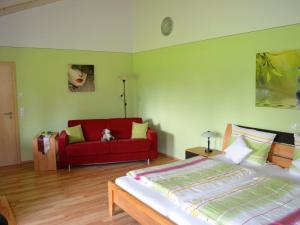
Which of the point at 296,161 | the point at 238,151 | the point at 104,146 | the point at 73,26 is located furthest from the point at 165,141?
the point at 73,26

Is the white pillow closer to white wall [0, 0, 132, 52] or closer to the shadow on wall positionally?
the shadow on wall

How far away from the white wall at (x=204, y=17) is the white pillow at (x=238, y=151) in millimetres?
1583

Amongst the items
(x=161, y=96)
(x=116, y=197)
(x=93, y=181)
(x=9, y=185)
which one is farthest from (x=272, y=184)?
(x=9, y=185)

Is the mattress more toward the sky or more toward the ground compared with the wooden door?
more toward the ground

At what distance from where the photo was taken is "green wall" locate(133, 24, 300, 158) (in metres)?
3.70

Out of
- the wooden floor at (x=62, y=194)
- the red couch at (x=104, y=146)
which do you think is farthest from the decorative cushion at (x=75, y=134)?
the wooden floor at (x=62, y=194)

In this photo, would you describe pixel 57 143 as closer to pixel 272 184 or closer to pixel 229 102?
pixel 229 102

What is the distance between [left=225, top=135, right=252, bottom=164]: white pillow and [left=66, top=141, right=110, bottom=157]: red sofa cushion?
2195mm

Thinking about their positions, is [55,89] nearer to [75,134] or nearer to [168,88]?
[75,134]

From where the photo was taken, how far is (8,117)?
199 inches

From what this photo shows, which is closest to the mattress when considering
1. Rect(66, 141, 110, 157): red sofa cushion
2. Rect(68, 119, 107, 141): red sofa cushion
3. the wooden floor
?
the wooden floor

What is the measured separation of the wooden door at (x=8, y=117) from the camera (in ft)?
16.2

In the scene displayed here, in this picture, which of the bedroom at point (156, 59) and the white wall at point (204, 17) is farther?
the bedroom at point (156, 59)

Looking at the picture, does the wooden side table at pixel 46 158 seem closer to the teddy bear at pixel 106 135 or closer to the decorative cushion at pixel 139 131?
the teddy bear at pixel 106 135
